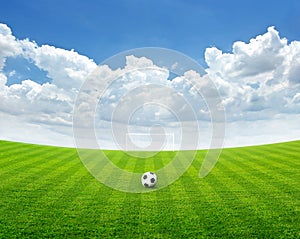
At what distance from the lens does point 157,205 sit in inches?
583

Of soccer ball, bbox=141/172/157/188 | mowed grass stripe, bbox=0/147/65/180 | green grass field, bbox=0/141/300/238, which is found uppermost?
mowed grass stripe, bbox=0/147/65/180

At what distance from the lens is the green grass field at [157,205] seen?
39.3 feet

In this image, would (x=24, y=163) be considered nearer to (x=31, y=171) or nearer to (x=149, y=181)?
(x=31, y=171)

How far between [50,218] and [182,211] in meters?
5.55

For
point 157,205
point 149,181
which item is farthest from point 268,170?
point 157,205

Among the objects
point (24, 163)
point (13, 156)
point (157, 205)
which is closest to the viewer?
point (157, 205)

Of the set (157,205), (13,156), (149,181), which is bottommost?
(157,205)

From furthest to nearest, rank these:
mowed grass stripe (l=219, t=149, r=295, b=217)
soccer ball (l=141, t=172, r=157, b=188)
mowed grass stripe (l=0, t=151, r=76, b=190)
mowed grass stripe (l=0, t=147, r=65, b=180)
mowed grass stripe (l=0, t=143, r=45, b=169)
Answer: mowed grass stripe (l=0, t=143, r=45, b=169), mowed grass stripe (l=0, t=147, r=65, b=180), mowed grass stripe (l=0, t=151, r=76, b=190), soccer ball (l=141, t=172, r=157, b=188), mowed grass stripe (l=219, t=149, r=295, b=217)

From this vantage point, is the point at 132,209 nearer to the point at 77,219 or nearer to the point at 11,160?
the point at 77,219

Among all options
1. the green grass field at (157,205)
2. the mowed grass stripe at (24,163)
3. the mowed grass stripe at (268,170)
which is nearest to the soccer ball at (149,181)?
the green grass field at (157,205)

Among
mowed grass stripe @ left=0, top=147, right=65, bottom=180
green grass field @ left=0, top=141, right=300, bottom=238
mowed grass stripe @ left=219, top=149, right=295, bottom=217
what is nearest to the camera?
green grass field @ left=0, top=141, right=300, bottom=238

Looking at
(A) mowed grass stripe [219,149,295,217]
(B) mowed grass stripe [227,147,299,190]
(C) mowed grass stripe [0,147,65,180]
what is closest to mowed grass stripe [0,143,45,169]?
(C) mowed grass stripe [0,147,65,180]

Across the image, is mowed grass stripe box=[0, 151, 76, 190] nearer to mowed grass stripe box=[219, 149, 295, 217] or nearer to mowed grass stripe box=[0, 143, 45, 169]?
mowed grass stripe box=[0, 143, 45, 169]

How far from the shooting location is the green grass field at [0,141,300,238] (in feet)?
39.3
